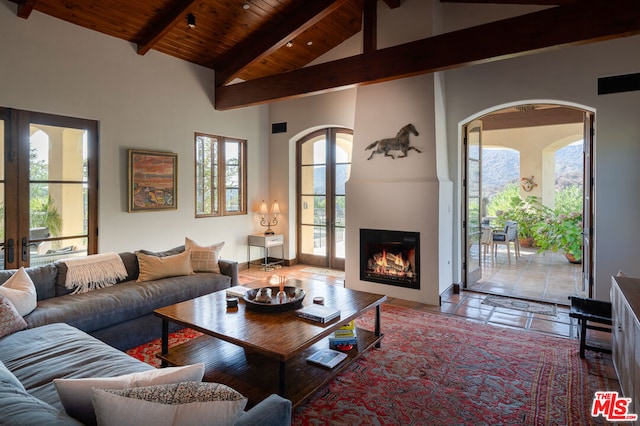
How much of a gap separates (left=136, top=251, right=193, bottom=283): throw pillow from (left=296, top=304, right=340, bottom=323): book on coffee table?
1792 millimetres

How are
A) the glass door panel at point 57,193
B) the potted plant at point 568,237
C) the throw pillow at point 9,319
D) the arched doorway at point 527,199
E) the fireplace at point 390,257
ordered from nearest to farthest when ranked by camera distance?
the throw pillow at point 9,319 → the glass door panel at point 57,193 → the fireplace at point 390,257 → the arched doorway at point 527,199 → the potted plant at point 568,237

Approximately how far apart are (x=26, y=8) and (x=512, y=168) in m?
10.9

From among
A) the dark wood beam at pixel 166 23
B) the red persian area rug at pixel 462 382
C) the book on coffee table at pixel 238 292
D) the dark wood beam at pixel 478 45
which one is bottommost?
the red persian area rug at pixel 462 382

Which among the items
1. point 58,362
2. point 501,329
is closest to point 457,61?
point 501,329

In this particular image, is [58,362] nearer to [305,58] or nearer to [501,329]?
[501,329]

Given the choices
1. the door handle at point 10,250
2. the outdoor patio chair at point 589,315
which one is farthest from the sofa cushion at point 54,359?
the outdoor patio chair at point 589,315

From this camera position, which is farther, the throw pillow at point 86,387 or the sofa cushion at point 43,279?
the sofa cushion at point 43,279

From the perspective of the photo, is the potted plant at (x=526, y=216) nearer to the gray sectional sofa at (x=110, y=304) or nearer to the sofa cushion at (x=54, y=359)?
the gray sectional sofa at (x=110, y=304)

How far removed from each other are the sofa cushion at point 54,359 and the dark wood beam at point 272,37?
4.05m

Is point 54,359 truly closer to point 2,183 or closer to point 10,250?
point 10,250

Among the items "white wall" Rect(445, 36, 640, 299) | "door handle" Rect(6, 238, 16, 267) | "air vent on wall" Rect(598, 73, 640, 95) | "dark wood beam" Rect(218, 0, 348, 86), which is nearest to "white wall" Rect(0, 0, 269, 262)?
"dark wood beam" Rect(218, 0, 348, 86)

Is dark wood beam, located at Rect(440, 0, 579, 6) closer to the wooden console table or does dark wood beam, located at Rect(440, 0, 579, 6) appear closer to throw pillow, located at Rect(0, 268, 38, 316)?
the wooden console table

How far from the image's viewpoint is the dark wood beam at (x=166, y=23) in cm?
423

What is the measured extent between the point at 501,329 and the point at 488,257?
4.47 m
